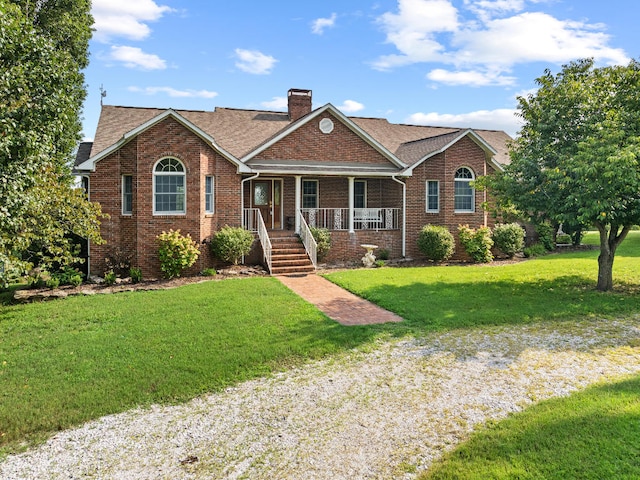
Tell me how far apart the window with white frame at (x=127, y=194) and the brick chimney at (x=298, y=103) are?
9.60m

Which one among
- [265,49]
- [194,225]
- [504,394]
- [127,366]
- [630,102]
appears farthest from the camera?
[194,225]

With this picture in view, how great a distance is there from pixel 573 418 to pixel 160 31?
13.4 meters

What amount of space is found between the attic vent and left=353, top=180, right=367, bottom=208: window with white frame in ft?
9.45

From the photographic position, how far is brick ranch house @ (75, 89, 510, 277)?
590 inches

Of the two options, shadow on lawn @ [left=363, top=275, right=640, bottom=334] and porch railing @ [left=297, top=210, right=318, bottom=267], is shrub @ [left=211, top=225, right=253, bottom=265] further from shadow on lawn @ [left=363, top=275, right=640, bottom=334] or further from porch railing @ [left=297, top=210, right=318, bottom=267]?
shadow on lawn @ [left=363, top=275, right=640, bottom=334]

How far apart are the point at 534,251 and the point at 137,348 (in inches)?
702

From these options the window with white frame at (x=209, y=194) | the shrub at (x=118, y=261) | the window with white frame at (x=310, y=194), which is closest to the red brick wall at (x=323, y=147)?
the window with white frame at (x=310, y=194)

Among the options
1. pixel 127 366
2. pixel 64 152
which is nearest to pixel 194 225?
pixel 64 152

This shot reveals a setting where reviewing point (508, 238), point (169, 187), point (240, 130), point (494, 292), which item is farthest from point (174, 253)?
point (508, 238)

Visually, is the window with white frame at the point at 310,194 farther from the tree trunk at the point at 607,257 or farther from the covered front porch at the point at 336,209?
the tree trunk at the point at 607,257

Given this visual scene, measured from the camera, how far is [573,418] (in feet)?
16.8

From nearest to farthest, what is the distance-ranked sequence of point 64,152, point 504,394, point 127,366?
point 504,394, point 127,366, point 64,152

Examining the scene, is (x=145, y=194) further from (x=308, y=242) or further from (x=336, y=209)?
(x=336, y=209)

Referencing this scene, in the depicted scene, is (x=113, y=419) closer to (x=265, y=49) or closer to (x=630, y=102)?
(x=265, y=49)
